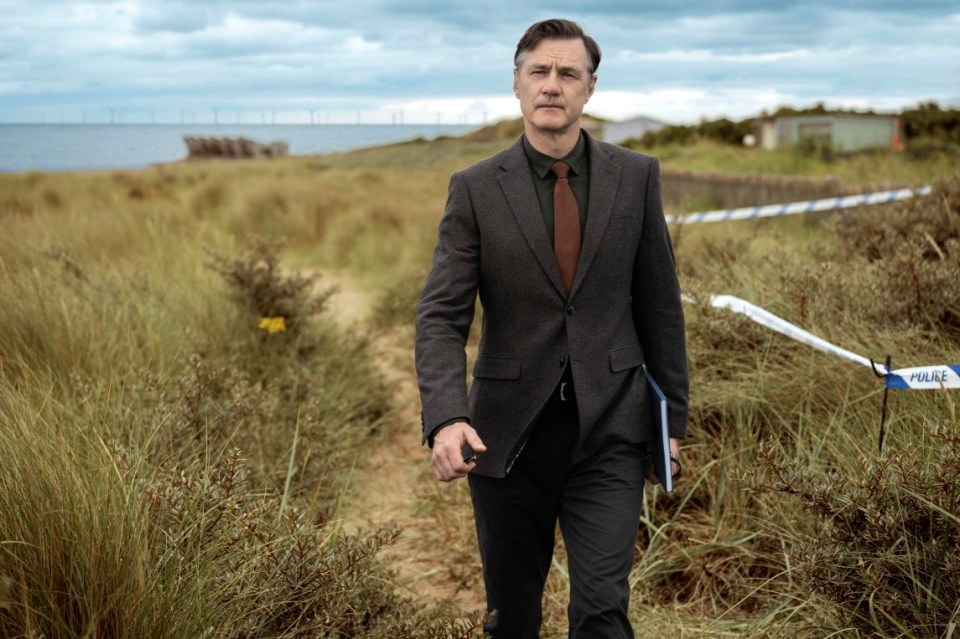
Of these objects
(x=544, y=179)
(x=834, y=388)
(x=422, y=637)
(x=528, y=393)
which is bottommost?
(x=422, y=637)

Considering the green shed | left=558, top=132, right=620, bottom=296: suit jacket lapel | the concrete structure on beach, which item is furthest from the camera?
the concrete structure on beach

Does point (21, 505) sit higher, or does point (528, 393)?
point (528, 393)

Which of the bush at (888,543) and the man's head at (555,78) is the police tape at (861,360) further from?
the man's head at (555,78)

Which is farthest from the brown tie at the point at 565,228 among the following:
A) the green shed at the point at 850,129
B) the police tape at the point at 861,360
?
the green shed at the point at 850,129

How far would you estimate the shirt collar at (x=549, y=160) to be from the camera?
10.0ft

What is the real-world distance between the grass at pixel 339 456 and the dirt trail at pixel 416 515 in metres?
0.03

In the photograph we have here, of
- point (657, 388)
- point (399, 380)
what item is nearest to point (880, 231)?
point (399, 380)

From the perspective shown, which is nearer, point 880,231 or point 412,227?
point 880,231

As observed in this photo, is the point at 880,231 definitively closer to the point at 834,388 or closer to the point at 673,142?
the point at 834,388

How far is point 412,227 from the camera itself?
14.5 m

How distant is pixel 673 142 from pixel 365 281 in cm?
2217

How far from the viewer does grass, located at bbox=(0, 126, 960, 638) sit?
2.73 meters

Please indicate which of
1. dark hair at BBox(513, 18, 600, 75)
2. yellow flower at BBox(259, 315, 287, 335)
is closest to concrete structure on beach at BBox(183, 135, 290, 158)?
yellow flower at BBox(259, 315, 287, 335)

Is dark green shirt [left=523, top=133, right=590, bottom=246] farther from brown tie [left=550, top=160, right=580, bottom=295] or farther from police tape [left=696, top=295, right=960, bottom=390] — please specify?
police tape [left=696, top=295, right=960, bottom=390]
